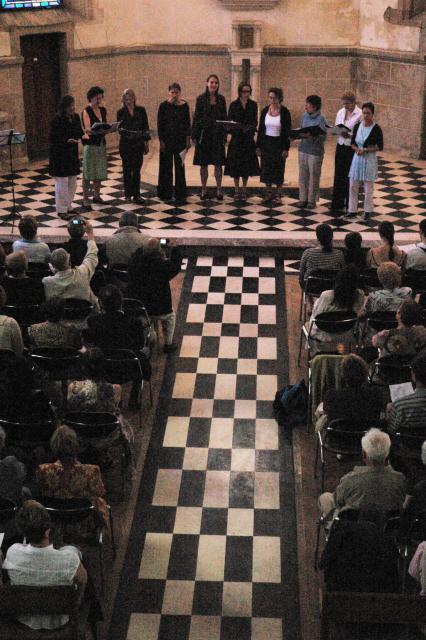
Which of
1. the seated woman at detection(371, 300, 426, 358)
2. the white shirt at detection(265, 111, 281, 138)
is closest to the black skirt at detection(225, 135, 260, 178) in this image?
the white shirt at detection(265, 111, 281, 138)

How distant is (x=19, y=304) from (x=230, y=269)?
3.62 metres

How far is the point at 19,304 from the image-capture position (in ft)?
25.5

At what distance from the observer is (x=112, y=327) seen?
716 cm

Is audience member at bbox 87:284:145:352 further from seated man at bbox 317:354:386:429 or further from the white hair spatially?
the white hair

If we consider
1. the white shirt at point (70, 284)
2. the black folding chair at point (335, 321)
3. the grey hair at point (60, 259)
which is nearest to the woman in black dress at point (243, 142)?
the white shirt at point (70, 284)

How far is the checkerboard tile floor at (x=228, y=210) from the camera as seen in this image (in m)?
11.8

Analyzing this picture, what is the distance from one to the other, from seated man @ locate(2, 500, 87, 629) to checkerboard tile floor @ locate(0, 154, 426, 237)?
292 inches

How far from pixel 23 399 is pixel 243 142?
691 cm

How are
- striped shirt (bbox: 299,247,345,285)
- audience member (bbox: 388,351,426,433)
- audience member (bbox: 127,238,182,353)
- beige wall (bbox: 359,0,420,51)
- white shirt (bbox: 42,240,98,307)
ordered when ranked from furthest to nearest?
beige wall (bbox: 359,0,420,51)
striped shirt (bbox: 299,247,345,285)
audience member (bbox: 127,238,182,353)
white shirt (bbox: 42,240,98,307)
audience member (bbox: 388,351,426,433)

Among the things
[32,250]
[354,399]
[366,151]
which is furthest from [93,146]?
[354,399]

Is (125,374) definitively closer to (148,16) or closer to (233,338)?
(233,338)

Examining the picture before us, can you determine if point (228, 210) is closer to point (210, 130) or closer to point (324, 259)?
point (210, 130)

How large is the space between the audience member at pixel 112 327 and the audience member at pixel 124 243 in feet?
5.52

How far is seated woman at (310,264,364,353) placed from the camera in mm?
7352
